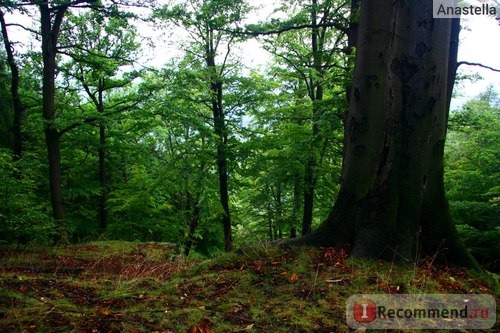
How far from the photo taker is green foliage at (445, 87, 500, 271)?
27.5 feet

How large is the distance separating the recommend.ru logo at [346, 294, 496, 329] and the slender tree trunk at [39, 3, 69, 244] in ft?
26.3

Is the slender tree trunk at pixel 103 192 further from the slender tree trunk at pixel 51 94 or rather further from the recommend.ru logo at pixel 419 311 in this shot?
the recommend.ru logo at pixel 419 311

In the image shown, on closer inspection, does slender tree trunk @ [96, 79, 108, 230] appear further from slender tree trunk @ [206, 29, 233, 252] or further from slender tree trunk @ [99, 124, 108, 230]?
slender tree trunk @ [206, 29, 233, 252]

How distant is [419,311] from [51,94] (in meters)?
10.0

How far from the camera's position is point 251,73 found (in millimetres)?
13008

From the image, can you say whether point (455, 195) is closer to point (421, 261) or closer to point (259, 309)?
point (421, 261)

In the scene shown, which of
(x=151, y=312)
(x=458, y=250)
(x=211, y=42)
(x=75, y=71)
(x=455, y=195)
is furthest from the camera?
(x=75, y=71)

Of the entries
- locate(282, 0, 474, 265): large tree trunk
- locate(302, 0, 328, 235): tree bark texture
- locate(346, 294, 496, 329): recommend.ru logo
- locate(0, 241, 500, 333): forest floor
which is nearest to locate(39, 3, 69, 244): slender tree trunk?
locate(0, 241, 500, 333): forest floor

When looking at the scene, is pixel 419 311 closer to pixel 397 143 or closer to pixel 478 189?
pixel 397 143

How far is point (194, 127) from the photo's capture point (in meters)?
11.1

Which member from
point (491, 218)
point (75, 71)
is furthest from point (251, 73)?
point (491, 218)

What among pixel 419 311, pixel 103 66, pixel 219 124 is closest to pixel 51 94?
pixel 103 66

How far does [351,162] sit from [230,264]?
1.90m

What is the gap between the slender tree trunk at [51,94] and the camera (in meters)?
8.78
